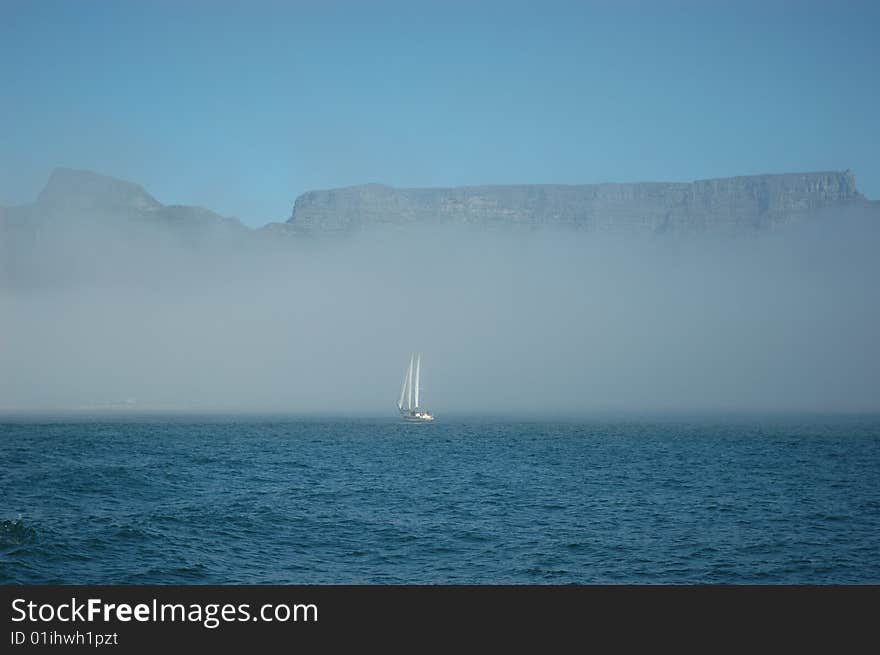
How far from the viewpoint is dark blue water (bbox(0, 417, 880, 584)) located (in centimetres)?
3359

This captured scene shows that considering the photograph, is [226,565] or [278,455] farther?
→ [278,455]

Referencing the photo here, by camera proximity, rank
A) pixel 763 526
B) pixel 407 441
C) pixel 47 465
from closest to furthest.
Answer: pixel 763 526, pixel 47 465, pixel 407 441

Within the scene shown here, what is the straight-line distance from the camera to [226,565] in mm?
34000

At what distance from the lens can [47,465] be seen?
74.2 meters

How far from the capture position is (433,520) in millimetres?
46719

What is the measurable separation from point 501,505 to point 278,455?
5036 centimetres

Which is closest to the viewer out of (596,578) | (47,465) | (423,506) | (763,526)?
(596,578)

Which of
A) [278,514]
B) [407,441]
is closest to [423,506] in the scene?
[278,514]

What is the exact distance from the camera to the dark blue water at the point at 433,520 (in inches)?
1323

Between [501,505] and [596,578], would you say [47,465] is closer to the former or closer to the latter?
[501,505]
